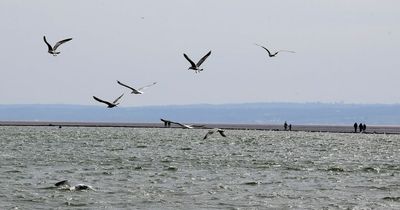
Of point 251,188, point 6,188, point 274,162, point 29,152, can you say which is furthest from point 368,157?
point 6,188

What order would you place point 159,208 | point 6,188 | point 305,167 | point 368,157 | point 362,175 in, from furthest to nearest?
point 368,157, point 305,167, point 362,175, point 6,188, point 159,208

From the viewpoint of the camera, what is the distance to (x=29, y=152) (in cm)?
8844

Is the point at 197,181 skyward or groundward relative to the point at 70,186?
skyward

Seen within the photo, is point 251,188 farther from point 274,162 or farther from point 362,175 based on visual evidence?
point 274,162

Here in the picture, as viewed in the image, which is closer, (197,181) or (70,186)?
(70,186)

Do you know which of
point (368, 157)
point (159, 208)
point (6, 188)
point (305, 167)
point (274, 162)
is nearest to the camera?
point (159, 208)

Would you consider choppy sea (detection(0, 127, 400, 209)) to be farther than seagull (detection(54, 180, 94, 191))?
No

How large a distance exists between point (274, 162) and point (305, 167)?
19.3 feet

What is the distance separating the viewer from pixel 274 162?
76625mm

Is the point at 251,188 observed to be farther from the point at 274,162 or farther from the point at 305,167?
the point at 274,162

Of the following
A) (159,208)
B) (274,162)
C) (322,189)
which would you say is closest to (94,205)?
(159,208)

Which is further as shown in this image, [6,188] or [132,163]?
[132,163]

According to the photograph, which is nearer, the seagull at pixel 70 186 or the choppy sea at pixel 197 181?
the choppy sea at pixel 197 181

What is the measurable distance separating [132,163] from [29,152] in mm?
19500
